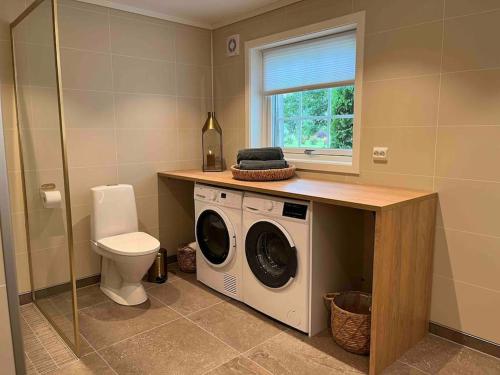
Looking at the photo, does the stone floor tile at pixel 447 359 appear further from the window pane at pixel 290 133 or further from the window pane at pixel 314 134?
the window pane at pixel 290 133

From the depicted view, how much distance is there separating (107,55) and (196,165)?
4.01ft

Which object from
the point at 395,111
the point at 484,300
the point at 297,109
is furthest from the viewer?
the point at 297,109

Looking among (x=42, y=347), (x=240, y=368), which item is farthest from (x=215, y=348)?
(x=42, y=347)

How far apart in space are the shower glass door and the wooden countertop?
1.08 m

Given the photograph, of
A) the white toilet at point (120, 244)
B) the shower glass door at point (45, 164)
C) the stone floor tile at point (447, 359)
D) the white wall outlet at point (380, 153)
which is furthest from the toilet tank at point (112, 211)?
the stone floor tile at point (447, 359)

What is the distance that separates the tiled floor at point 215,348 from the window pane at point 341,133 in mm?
1367

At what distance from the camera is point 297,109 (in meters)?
3.28

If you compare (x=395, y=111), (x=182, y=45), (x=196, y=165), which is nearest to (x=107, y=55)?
(x=182, y=45)

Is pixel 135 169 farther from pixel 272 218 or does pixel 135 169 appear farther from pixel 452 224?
pixel 452 224

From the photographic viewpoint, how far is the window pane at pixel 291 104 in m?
3.28

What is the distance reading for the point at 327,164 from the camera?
2.86 meters

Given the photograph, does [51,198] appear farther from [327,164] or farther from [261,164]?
[327,164]

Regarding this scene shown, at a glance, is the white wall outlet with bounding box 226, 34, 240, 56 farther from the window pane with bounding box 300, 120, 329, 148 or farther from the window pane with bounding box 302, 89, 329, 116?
the window pane with bounding box 300, 120, 329, 148

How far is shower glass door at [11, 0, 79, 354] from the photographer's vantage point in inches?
79.4
